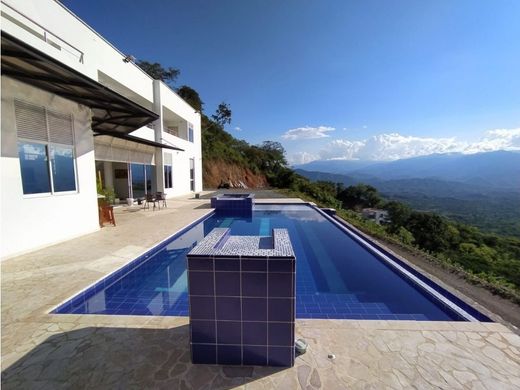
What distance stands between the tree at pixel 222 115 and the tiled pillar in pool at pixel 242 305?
40233 mm

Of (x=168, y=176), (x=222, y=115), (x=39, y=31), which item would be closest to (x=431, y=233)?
(x=168, y=176)

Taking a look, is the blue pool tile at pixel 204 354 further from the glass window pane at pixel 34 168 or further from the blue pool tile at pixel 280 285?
the glass window pane at pixel 34 168

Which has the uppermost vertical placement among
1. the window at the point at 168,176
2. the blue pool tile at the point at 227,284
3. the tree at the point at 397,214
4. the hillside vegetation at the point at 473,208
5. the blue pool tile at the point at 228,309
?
the window at the point at 168,176

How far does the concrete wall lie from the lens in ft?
14.8

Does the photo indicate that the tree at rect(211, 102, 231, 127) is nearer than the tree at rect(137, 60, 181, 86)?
No

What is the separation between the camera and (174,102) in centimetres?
1602

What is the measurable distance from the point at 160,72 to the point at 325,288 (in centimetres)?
3636

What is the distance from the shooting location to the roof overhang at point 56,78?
338 centimetres

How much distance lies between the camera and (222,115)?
131 feet

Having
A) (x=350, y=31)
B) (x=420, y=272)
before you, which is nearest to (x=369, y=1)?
(x=350, y=31)

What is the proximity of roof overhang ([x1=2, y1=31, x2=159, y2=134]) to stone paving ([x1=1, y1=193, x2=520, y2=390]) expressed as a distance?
340 cm

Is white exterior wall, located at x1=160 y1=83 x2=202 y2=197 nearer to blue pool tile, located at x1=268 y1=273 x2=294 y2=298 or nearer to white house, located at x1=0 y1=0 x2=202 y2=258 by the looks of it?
white house, located at x1=0 y1=0 x2=202 y2=258

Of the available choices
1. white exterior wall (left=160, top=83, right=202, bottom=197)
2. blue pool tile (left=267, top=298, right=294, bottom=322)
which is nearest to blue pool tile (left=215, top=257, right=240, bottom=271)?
blue pool tile (left=267, top=298, right=294, bottom=322)

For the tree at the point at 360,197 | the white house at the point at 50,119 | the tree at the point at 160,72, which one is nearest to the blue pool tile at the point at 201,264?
the white house at the point at 50,119
